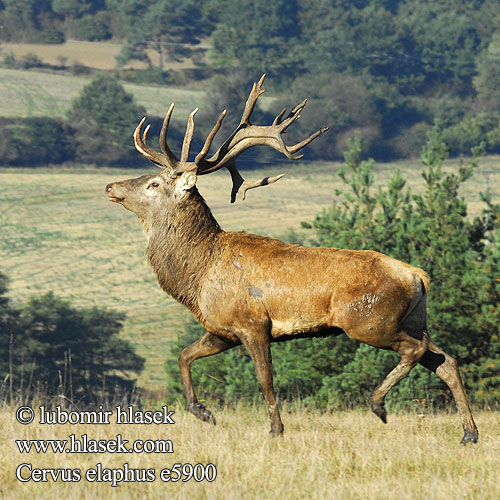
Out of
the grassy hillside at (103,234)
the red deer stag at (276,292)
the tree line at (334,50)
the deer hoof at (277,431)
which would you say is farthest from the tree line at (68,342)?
the tree line at (334,50)

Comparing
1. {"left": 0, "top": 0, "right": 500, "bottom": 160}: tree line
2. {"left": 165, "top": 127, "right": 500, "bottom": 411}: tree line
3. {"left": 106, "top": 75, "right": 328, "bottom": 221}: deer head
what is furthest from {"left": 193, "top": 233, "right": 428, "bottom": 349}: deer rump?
{"left": 0, "top": 0, "right": 500, "bottom": 160}: tree line

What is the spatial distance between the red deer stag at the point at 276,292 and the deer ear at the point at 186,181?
0.03 feet

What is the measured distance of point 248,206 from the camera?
87.2 meters

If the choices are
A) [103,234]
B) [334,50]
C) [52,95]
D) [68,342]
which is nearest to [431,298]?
[68,342]

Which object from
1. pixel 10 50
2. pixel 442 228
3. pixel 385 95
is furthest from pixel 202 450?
pixel 10 50

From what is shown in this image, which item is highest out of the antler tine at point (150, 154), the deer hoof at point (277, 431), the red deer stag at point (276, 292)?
the antler tine at point (150, 154)

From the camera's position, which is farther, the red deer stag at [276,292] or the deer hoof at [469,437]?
the red deer stag at [276,292]

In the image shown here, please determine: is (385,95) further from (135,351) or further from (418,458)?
(418,458)

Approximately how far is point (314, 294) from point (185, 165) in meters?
1.99

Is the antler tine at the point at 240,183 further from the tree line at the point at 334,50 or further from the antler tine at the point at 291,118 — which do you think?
the tree line at the point at 334,50

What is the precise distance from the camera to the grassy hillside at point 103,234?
226 feet

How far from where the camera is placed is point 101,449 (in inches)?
327

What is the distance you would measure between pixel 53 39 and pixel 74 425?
165 meters

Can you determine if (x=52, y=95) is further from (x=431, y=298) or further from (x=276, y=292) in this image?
(x=276, y=292)
